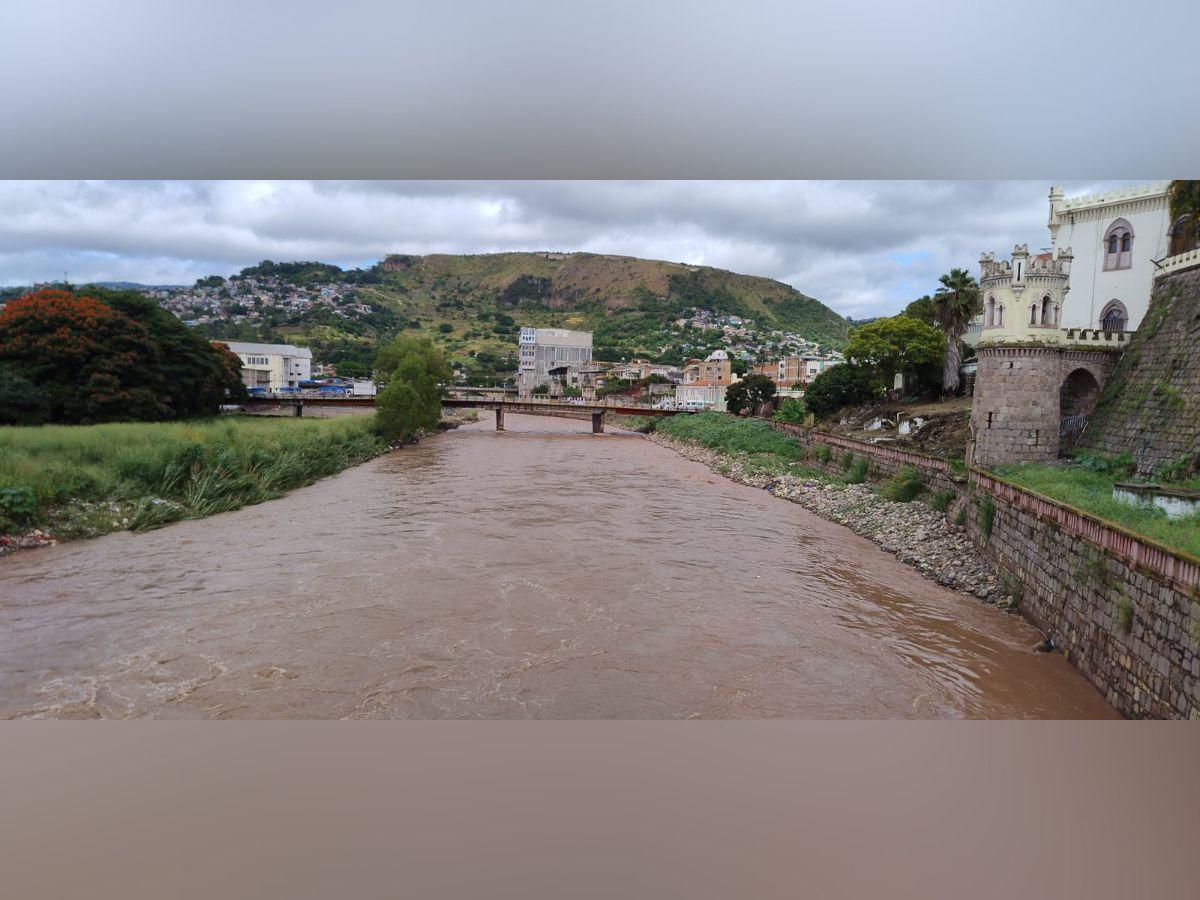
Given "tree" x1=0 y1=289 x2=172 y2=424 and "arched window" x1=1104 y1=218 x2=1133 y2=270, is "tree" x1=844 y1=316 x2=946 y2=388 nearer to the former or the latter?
"arched window" x1=1104 y1=218 x2=1133 y2=270

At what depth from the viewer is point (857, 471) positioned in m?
10.3

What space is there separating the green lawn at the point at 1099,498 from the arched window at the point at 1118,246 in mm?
3649

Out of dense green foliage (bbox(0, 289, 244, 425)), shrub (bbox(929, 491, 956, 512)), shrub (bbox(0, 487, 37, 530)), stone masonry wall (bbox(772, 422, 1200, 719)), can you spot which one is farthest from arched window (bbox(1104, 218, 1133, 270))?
dense green foliage (bbox(0, 289, 244, 425))

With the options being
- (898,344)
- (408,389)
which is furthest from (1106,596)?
(408,389)

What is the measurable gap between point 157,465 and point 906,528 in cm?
870

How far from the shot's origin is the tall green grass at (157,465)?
6.81 metres

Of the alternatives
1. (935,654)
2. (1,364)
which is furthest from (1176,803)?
(1,364)

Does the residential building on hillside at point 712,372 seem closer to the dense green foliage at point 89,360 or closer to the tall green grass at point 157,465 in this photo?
the tall green grass at point 157,465

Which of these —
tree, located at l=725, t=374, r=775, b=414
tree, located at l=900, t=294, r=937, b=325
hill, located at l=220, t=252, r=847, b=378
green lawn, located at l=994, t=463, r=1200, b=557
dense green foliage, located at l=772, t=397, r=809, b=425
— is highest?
hill, located at l=220, t=252, r=847, b=378

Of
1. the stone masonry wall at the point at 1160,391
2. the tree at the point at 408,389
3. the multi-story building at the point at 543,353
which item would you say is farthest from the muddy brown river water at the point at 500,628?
the multi-story building at the point at 543,353

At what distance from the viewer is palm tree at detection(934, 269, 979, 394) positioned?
13508 millimetres

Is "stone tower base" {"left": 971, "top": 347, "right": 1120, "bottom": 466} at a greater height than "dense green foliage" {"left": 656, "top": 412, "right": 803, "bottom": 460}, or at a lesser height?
greater

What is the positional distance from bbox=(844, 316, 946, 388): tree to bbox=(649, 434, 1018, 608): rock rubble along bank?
3999 mm

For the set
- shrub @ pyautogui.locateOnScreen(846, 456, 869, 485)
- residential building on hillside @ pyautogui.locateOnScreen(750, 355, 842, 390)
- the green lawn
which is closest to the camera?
the green lawn
